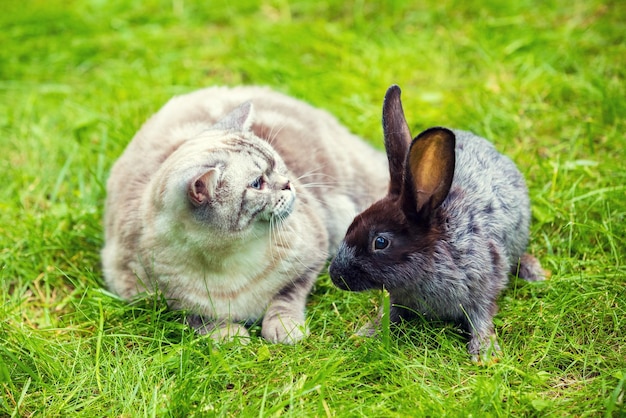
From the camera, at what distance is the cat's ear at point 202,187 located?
3.41 meters

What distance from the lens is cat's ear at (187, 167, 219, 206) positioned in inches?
134

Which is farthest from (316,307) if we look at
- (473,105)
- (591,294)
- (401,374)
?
(473,105)

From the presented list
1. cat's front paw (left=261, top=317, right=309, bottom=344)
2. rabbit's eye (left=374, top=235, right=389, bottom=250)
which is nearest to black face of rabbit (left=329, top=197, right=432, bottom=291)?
rabbit's eye (left=374, top=235, right=389, bottom=250)

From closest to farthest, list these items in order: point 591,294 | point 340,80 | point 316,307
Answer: point 591,294
point 316,307
point 340,80

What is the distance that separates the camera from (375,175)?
4.94m

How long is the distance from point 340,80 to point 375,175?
1186 mm

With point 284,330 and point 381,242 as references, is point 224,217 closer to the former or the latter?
point 284,330

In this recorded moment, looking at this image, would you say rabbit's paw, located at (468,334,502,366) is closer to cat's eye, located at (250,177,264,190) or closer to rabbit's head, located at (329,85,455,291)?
rabbit's head, located at (329,85,455,291)

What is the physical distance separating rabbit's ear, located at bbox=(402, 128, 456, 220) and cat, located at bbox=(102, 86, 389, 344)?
0.80 metres

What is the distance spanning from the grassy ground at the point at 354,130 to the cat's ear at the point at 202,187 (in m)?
0.71

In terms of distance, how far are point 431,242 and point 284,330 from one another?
3.12 ft

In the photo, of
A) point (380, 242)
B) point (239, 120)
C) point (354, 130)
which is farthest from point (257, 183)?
point (354, 130)

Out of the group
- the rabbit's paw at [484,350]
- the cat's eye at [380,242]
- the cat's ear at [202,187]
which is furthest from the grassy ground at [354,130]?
the cat's ear at [202,187]

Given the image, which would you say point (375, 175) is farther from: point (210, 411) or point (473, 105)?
point (210, 411)
